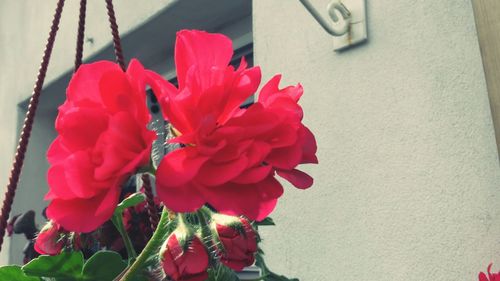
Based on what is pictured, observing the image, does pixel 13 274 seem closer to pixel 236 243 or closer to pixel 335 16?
pixel 236 243

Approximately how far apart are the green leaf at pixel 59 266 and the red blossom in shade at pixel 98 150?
0.17m

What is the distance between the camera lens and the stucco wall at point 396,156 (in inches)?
43.0

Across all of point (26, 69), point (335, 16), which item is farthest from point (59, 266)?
point (26, 69)

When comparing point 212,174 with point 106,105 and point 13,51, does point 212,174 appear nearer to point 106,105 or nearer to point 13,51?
point 106,105

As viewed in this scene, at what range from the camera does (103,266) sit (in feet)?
1.65

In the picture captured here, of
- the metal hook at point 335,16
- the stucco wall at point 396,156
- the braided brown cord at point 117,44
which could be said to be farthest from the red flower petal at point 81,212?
the metal hook at point 335,16

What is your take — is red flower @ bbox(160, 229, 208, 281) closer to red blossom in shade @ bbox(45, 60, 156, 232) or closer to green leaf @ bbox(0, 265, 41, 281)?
red blossom in shade @ bbox(45, 60, 156, 232)

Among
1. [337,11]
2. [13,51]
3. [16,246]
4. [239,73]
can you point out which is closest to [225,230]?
[239,73]

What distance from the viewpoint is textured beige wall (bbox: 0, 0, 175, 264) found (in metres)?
3.22

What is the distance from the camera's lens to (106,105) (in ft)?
1.19

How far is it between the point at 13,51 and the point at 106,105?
13.1ft

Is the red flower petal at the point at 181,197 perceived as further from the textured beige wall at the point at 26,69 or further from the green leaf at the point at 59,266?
the textured beige wall at the point at 26,69

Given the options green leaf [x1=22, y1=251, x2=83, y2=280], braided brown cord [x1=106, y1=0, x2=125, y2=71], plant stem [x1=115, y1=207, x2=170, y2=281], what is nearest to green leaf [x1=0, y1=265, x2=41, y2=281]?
green leaf [x1=22, y1=251, x2=83, y2=280]

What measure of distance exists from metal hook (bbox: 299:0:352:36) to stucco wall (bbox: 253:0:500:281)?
0.21 feet
